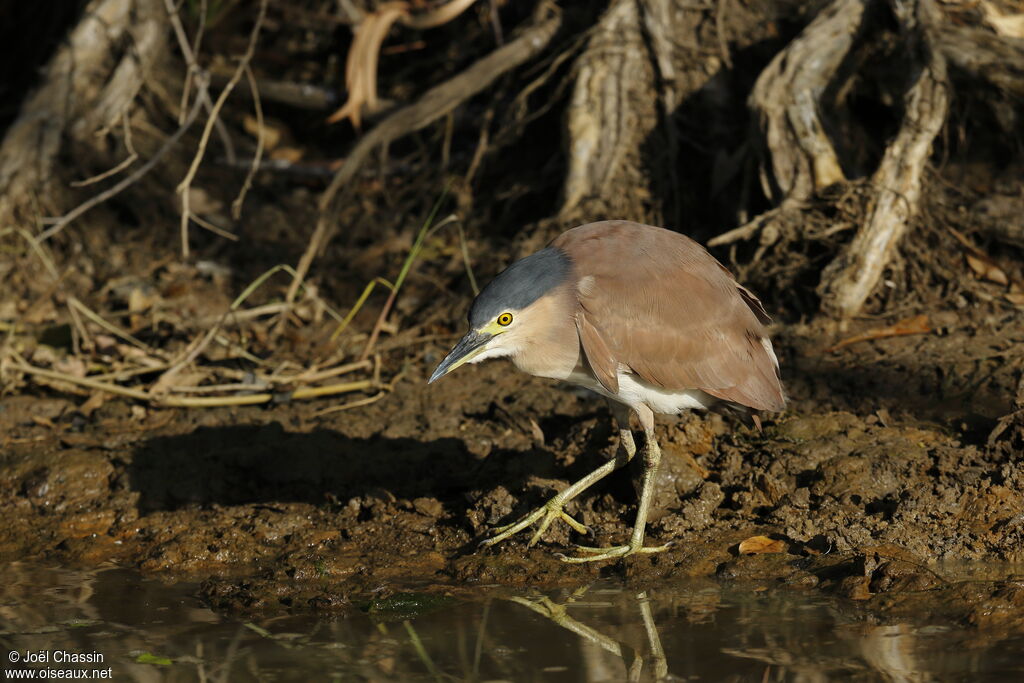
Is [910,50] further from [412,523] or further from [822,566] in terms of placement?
[412,523]

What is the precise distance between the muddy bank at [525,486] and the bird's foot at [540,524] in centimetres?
5

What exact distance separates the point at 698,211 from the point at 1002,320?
1867mm

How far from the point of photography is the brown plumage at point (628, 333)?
4164 mm

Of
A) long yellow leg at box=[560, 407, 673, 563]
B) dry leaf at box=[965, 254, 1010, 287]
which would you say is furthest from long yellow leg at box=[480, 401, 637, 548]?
dry leaf at box=[965, 254, 1010, 287]

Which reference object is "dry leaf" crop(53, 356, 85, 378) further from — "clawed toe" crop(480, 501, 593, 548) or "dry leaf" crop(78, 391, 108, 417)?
"clawed toe" crop(480, 501, 593, 548)

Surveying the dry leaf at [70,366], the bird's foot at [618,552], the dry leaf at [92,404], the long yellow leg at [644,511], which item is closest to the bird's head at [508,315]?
the long yellow leg at [644,511]

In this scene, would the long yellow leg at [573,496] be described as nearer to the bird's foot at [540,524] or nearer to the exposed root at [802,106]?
the bird's foot at [540,524]

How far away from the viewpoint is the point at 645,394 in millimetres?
4328

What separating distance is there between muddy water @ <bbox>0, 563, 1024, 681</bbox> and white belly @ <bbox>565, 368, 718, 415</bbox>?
2.33 ft

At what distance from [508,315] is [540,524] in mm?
910

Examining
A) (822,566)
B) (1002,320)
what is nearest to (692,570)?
(822,566)

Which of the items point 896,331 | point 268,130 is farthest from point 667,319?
point 268,130

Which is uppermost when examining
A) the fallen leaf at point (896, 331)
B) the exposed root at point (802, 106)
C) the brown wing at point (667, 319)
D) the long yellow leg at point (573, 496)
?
the exposed root at point (802, 106)

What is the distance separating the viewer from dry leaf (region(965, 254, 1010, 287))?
585 centimetres
